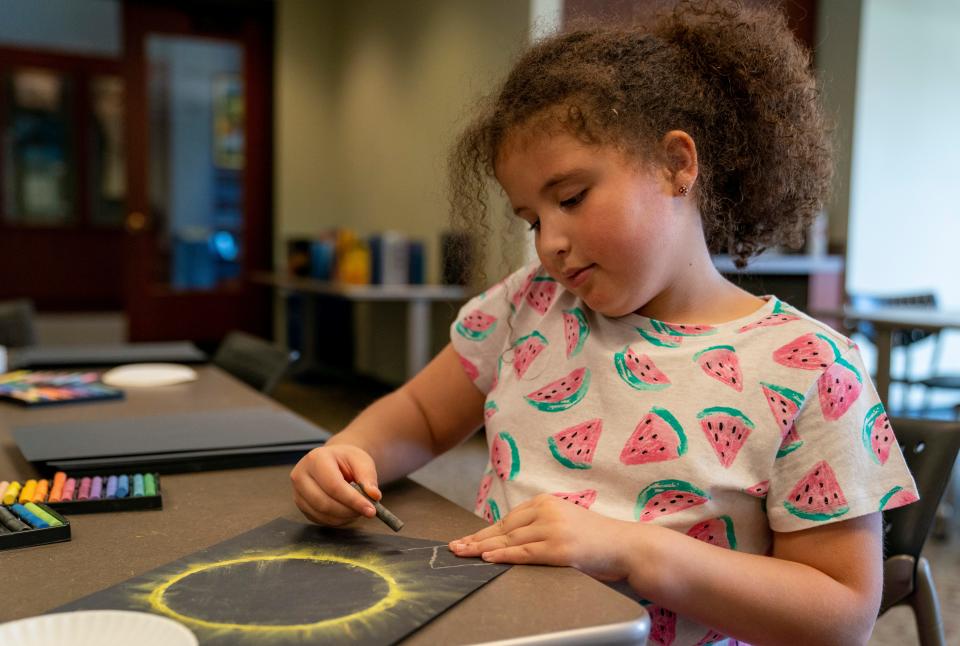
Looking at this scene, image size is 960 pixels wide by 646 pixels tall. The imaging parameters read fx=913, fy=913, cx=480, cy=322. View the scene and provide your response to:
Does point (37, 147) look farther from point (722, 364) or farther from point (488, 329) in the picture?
point (722, 364)

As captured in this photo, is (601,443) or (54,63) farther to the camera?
(54,63)

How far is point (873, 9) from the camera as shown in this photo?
15.8ft

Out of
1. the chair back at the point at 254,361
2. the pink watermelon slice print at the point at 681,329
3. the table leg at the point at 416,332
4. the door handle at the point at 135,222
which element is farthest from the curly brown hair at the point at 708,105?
the door handle at the point at 135,222

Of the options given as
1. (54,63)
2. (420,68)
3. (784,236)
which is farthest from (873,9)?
(54,63)

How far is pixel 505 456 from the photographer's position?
0.93 metres

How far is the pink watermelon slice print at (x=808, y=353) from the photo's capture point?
791 millimetres

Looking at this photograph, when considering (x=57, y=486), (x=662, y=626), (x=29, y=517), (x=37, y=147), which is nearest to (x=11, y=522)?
(x=29, y=517)

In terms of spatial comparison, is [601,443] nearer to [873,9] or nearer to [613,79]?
[613,79]

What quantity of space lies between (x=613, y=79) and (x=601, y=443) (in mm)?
342

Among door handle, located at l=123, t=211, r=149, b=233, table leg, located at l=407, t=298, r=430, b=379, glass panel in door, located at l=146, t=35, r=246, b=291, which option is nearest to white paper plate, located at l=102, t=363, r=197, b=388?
table leg, located at l=407, t=298, r=430, b=379

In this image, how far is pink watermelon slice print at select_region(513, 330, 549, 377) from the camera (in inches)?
38.7

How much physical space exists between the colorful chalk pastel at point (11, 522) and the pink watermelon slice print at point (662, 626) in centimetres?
51

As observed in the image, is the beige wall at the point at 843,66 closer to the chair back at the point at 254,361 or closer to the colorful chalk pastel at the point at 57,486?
the chair back at the point at 254,361

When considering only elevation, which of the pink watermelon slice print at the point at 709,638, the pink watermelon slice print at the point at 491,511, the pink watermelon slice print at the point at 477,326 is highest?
the pink watermelon slice print at the point at 477,326
